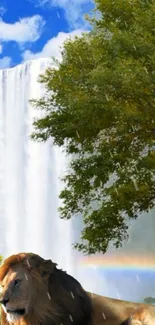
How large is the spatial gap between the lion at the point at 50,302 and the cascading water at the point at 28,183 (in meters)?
37.5

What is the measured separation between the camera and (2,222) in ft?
145

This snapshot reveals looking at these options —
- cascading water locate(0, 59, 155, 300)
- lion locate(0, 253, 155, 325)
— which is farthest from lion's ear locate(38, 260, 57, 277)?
cascading water locate(0, 59, 155, 300)

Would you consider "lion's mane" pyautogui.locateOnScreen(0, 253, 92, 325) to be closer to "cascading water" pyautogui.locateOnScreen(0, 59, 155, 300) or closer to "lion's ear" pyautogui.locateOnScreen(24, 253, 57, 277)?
"lion's ear" pyautogui.locateOnScreen(24, 253, 57, 277)

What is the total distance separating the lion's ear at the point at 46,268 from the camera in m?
2.67

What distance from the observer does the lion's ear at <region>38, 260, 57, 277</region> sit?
8.75ft

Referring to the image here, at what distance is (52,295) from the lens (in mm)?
2619

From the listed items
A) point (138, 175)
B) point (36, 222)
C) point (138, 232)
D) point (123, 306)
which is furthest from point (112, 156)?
point (138, 232)

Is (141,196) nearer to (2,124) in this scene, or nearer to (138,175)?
(138,175)

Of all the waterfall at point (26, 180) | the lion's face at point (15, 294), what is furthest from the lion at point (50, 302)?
the waterfall at point (26, 180)

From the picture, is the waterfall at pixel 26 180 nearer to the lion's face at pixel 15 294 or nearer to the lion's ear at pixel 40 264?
the lion's ear at pixel 40 264

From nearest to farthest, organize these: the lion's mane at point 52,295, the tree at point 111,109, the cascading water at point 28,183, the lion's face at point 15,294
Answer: the lion's face at point 15,294
the lion's mane at point 52,295
the tree at point 111,109
the cascading water at point 28,183

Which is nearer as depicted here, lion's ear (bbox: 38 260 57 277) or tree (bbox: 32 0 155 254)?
lion's ear (bbox: 38 260 57 277)

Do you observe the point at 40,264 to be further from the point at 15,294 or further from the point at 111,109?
the point at 111,109

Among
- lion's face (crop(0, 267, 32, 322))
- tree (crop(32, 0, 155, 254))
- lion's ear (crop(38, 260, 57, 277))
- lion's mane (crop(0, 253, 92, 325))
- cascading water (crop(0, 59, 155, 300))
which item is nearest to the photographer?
lion's face (crop(0, 267, 32, 322))
